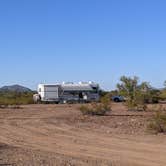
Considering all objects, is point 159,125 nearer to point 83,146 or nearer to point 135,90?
point 83,146

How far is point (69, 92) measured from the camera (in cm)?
8569

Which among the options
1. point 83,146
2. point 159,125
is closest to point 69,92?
point 159,125

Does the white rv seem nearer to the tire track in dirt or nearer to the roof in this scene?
the roof

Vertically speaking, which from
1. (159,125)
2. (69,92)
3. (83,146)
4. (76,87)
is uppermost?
(76,87)

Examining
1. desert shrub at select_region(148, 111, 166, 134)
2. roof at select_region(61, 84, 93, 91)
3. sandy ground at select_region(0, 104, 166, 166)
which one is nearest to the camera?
sandy ground at select_region(0, 104, 166, 166)

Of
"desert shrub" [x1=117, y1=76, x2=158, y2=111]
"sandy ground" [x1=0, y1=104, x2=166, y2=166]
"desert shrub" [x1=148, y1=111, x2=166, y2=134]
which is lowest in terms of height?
"sandy ground" [x1=0, y1=104, x2=166, y2=166]

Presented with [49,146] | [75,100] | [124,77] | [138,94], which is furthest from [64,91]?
[49,146]

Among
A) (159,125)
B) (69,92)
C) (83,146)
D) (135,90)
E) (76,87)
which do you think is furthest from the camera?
(69,92)

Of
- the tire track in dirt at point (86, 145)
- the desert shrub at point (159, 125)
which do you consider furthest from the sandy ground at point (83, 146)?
the desert shrub at point (159, 125)

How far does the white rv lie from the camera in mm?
84562

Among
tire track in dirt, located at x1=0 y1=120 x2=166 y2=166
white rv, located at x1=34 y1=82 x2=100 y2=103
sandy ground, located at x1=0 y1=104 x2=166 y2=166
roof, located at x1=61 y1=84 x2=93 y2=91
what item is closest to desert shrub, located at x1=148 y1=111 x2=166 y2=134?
sandy ground, located at x1=0 y1=104 x2=166 y2=166

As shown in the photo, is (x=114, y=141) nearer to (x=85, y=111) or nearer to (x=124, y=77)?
(x=85, y=111)

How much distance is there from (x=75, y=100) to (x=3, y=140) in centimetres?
5956

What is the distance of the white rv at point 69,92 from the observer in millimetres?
84562
